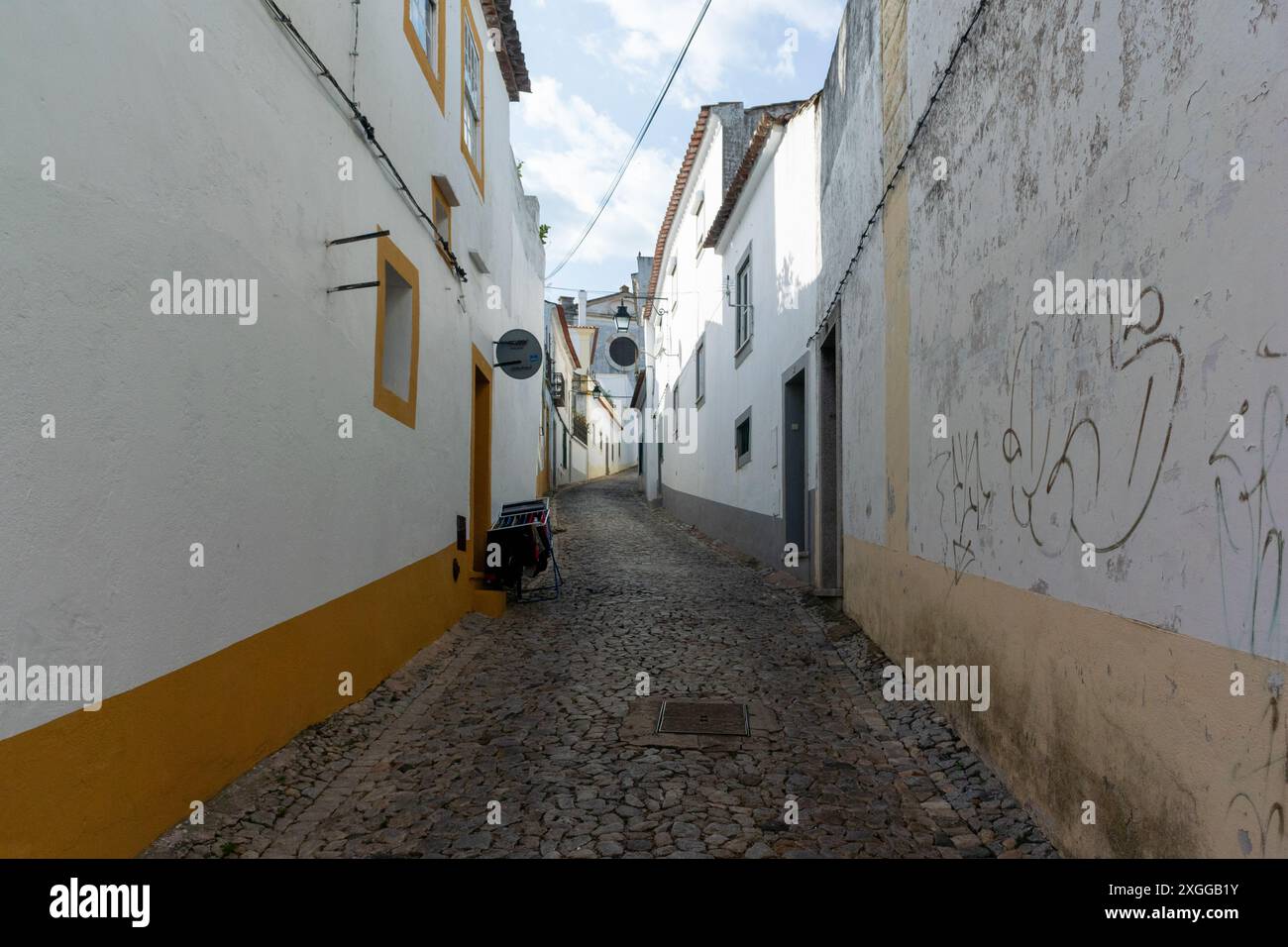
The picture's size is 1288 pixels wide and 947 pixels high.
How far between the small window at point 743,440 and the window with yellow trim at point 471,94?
528 cm

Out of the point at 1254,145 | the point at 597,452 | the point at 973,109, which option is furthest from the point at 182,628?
the point at 597,452

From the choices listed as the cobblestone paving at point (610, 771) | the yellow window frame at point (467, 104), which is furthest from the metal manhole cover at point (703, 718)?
the yellow window frame at point (467, 104)

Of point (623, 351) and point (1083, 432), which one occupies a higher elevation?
point (623, 351)

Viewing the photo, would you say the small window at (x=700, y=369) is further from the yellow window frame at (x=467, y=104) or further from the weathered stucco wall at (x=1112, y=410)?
the weathered stucco wall at (x=1112, y=410)

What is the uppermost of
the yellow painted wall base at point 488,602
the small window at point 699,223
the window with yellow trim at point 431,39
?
the small window at point 699,223

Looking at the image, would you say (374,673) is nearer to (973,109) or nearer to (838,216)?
(973,109)

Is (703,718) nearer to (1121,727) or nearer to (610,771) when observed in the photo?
(610,771)

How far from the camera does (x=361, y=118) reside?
204 inches

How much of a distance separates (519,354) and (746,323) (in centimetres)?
493

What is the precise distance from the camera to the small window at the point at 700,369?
660 inches

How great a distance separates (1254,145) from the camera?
2.07 metres

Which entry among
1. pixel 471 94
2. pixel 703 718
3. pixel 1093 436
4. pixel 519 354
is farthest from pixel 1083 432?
pixel 471 94

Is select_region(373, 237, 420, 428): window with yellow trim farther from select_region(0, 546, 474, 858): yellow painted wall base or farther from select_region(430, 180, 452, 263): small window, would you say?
select_region(0, 546, 474, 858): yellow painted wall base

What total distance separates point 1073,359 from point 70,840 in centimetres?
357
